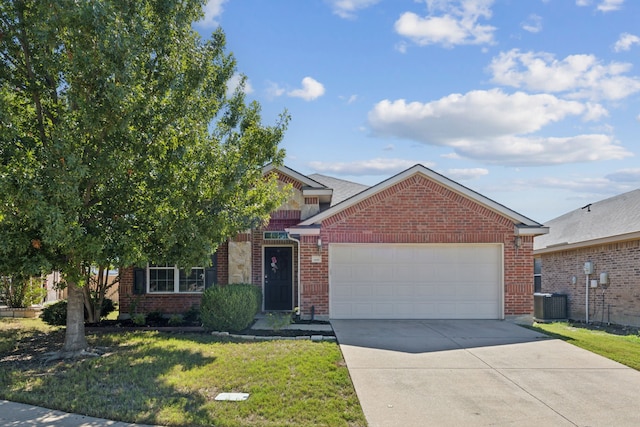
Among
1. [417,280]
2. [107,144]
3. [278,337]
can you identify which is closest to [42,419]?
[107,144]

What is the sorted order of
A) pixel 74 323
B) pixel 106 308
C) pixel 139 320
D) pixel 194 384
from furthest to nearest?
pixel 106 308 < pixel 139 320 < pixel 74 323 < pixel 194 384

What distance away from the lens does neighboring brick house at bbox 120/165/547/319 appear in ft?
45.2

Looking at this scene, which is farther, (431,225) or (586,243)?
(586,243)

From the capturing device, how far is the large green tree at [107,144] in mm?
7500

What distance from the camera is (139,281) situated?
15.0 metres

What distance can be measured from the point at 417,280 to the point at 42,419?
10032mm

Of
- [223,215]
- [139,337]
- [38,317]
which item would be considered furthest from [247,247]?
[38,317]

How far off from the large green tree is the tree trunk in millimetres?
20

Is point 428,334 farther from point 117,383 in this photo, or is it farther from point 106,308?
point 106,308

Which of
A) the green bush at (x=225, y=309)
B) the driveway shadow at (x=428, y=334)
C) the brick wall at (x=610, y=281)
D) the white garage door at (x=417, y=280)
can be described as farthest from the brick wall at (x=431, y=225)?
the brick wall at (x=610, y=281)

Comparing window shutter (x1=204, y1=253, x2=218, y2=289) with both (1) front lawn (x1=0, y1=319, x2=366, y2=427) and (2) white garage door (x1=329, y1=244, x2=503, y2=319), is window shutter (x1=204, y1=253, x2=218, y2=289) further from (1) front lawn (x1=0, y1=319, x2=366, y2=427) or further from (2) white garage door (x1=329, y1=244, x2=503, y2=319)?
(1) front lawn (x1=0, y1=319, x2=366, y2=427)

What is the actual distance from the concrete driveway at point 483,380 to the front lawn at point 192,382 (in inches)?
19.2

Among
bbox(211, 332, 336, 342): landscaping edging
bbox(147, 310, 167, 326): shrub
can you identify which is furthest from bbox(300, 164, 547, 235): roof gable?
bbox(147, 310, 167, 326): shrub

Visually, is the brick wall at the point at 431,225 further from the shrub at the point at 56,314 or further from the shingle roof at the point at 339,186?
the shrub at the point at 56,314
